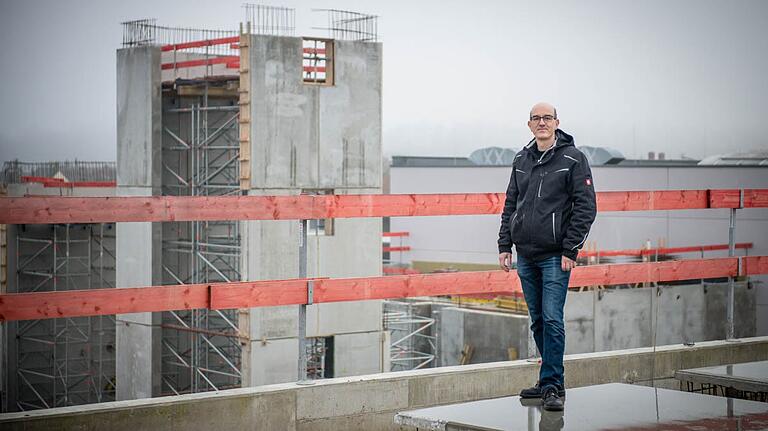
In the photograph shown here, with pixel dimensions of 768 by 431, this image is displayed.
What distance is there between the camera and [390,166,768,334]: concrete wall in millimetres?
22703

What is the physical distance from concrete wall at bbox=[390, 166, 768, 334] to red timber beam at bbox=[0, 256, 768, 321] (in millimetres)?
13506

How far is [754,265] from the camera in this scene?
7.47 metres

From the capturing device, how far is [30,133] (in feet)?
68.4

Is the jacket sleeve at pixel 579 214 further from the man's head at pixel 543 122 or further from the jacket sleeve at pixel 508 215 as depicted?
the jacket sleeve at pixel 508 215

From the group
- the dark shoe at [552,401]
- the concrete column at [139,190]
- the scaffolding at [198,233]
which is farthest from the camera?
the concrete column at [139,190]

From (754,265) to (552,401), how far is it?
11.8ft

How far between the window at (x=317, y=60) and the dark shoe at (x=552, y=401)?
1940 cm

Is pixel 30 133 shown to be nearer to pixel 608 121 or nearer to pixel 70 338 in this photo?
pixel 70 338

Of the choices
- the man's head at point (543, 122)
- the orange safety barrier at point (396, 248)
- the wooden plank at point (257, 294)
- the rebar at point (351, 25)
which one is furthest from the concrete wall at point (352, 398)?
the orange safety barrier at point (396, 248)

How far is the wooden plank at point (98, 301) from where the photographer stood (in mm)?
4953

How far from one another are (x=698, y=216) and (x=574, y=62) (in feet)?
22.9

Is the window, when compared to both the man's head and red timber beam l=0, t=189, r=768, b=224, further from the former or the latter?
the man's head

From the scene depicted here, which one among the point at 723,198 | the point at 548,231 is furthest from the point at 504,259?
the point at 723,198

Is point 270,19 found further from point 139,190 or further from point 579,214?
point 579,214
